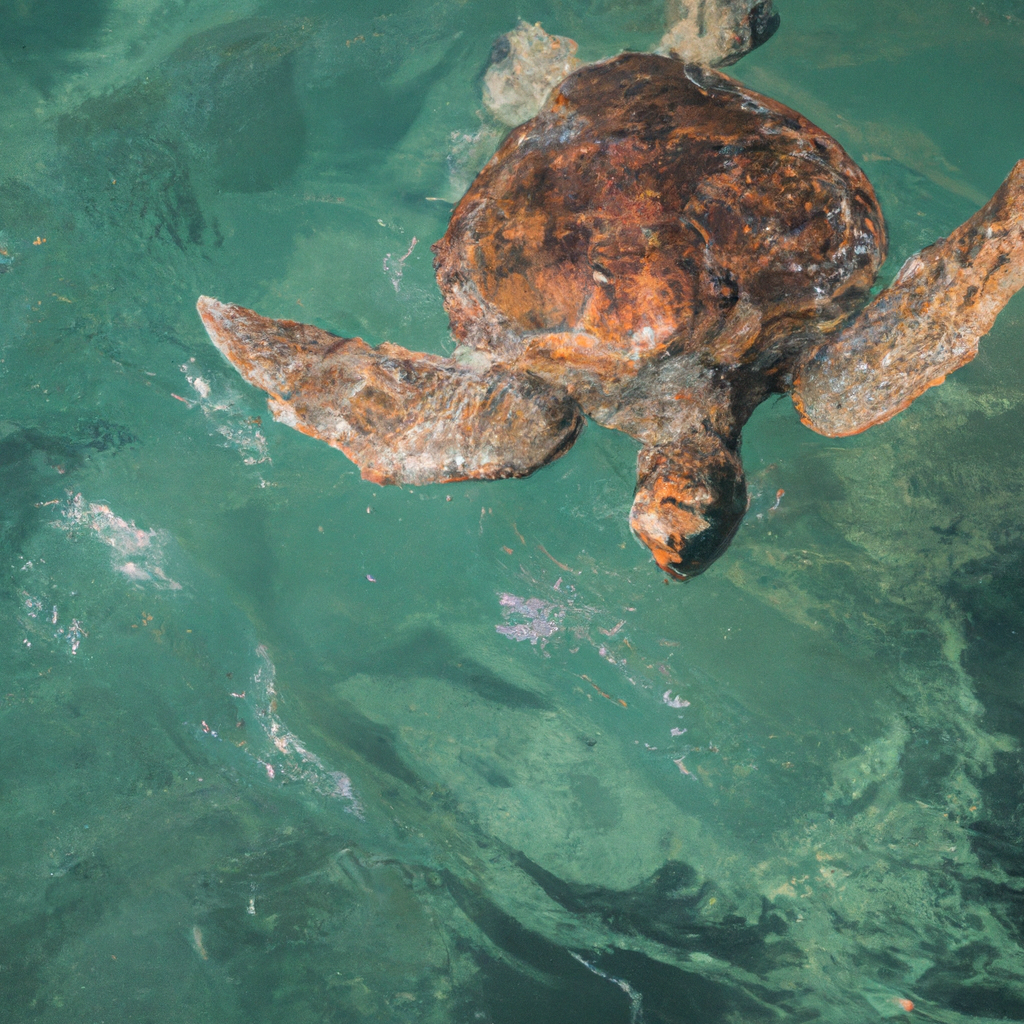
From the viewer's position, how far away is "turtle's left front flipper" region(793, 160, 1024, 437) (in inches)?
88.7

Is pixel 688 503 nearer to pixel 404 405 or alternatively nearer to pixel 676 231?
pixel 676 231

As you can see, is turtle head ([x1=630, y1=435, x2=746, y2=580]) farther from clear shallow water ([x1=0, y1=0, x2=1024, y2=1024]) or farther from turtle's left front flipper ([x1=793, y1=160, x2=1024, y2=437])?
clear shallow water ([x1=0, y1=0, x2=1024, y2=1024])

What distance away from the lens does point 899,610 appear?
3.45 m

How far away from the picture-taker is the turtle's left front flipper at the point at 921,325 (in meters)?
2.25

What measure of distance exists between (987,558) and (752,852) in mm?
2099

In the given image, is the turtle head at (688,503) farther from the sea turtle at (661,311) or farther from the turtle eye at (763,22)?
the turtle eye at (763,22)

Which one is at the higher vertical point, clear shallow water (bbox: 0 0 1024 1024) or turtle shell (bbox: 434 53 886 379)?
turtle shell (bbox: 434 53 886 379)

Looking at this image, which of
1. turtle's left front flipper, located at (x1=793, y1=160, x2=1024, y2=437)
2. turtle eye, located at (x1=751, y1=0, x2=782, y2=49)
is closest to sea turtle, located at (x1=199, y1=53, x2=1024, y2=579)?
turtle's left front flipper, located at (x1=793, y1=160, x2=1024, y2=437)

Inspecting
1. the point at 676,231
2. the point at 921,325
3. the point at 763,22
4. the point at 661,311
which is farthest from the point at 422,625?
the point at 763,22

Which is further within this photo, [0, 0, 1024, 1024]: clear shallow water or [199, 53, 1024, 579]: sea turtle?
[0, 0, 1024, 1024]: clear shallow water

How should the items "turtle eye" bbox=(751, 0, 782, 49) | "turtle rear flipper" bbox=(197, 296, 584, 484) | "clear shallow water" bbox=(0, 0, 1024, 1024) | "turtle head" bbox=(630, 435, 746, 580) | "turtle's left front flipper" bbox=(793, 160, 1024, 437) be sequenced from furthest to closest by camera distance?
"clear shallow water" bbox=(0, 0, 1024, 1024), "turtle eye" bbox=(751, 0, 782, 49), "turtle rear flipper" bbox=(197, 296, 584, 484), "turtle head" bbox=(630, 435, 746, 580), "turtle's left front flipper" bbox=(793, 160, 1024, 437)

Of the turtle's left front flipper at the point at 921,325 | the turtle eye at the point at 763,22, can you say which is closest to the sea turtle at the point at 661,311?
the turtle's left front flipper at the point at 921,325

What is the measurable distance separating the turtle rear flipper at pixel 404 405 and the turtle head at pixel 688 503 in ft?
1.62

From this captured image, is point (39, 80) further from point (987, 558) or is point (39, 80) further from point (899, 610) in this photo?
point (987, 558)
